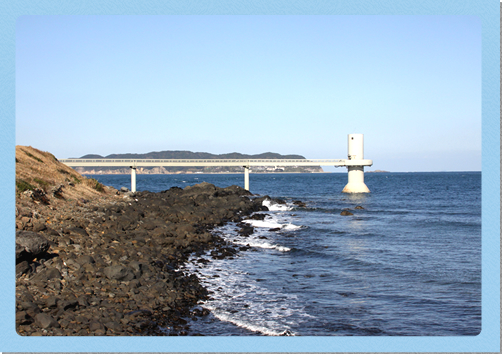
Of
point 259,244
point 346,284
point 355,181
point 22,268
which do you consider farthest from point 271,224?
point 355,181

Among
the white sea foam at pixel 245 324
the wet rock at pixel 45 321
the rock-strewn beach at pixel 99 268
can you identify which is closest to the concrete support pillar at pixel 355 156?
the rock-strewn beach at pixel 99 268

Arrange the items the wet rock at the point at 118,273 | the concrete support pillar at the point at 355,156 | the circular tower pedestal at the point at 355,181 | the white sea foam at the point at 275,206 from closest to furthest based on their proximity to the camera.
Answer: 1. the wet rock at the point at 118,273
2. the white sea foam at the point at 275,206
3. the concrete support pillar at the point at 355,156
4. the circular tower pedestal at the point at 355,181

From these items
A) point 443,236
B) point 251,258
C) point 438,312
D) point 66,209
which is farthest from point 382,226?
point 66,209

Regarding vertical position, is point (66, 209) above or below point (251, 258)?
above

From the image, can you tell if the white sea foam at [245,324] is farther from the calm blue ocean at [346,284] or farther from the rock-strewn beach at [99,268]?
the rock-strewn beach at [99,268]

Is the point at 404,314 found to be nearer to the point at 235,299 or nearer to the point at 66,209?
the point at 235,299

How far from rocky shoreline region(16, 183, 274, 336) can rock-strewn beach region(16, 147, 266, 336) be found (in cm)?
2

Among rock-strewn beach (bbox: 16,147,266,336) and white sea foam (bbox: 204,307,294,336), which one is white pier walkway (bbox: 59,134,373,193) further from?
white sea foam (bbox: 204,307,294,336)

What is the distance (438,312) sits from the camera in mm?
10391

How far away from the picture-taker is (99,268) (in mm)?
Answer: 10992

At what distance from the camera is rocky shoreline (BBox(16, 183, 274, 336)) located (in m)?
8.11

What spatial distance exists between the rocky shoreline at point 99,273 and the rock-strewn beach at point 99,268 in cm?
2

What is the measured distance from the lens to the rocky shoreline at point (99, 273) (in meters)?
8.11

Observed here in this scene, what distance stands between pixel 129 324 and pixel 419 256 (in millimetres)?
13225
